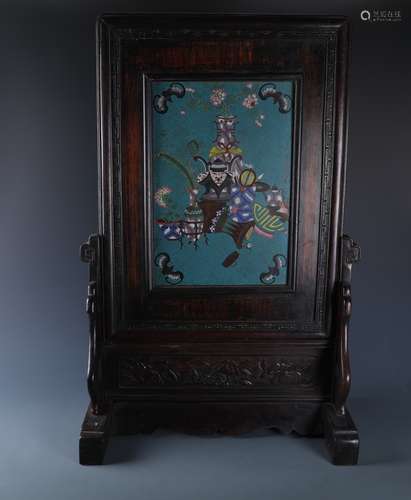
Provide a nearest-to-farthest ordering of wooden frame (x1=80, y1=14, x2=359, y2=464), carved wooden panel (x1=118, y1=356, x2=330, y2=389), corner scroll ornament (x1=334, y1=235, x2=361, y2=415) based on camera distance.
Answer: wooden frame (x1=80, y1=14, x2=359, y2=464) → corner scroll ornament (x1=334, y1=235, x2=361, y2=415) → carved wooden panel (x1=118, y1=356, x2=330, y2=389)

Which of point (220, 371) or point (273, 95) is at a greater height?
point (273, 95)

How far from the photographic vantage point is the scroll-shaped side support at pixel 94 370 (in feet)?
8.68

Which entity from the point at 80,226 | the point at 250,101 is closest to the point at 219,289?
the point at 250,101

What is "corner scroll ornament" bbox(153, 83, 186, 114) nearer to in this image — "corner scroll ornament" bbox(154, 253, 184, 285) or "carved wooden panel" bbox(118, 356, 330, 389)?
"corner scroll ornament" bbox(154, 253, 184, 285)

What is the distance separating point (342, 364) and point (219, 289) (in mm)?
586

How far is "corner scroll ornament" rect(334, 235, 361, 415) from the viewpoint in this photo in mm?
2736

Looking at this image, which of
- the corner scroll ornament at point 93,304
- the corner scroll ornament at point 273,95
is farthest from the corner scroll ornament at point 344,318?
the corner scroll ornament at point 93,304

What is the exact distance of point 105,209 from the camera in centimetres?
271

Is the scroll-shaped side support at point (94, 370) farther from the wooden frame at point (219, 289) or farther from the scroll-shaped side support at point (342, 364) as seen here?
the scroll-shaped side support at point (342, 364)

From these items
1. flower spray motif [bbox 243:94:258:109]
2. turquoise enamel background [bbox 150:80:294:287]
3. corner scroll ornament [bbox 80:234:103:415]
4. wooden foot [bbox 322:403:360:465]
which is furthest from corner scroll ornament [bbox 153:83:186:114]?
wooden foot [bbox 322:403:360:465]

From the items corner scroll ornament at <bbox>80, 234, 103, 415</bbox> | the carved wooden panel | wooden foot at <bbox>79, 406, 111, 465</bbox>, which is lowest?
wooden foot at <bbox>79, 406, 111, 465</bbox>

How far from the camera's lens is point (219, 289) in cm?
279

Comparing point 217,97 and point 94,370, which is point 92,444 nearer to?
point 94,370

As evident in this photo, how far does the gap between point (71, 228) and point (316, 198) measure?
1.25 meters
